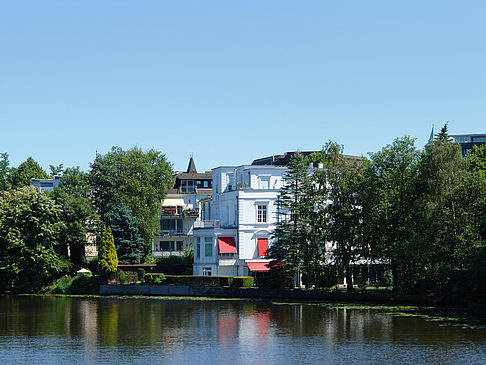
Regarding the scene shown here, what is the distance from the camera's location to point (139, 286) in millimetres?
81500

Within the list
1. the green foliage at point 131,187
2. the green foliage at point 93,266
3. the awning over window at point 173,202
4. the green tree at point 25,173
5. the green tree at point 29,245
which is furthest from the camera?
the green tree at point 25,173

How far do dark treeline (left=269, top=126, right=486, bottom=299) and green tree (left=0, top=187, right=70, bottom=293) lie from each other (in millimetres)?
29553

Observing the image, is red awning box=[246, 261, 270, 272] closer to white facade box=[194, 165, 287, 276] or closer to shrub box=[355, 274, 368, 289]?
white facade box=[194, 165, 287, 276]

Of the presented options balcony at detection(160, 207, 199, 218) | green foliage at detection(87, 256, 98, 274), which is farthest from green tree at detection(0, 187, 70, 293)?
balcony at detection(160, 207, 199, 218)

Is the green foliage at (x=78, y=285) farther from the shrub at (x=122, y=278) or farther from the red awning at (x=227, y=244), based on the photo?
the red awning at (x=227, y=244)

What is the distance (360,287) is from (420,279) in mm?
8430

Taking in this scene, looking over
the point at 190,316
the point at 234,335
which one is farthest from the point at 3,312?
the point at 234,335

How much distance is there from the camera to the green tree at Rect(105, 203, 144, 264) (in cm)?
9162

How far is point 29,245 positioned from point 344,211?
135ft

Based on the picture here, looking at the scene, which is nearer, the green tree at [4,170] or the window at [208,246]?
the window at [208,246]

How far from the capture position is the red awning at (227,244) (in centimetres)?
8319

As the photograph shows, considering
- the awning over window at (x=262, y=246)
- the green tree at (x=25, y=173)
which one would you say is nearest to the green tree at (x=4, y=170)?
the green tree at (x=25, y=173)

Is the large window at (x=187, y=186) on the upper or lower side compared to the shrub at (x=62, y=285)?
upper

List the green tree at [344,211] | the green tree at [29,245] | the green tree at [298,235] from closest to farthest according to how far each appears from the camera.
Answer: the green tree at [344,211], the green tree at [298,235], the green tree at [29,245]
